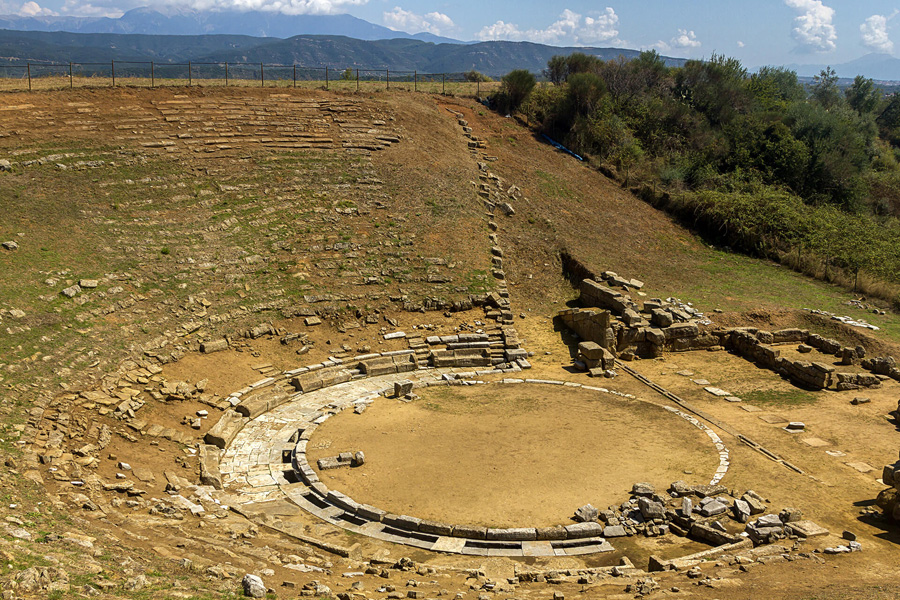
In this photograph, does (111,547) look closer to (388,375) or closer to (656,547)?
(656,547)

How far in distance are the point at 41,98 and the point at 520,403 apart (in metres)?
25.4

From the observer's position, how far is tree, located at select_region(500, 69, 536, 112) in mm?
45906

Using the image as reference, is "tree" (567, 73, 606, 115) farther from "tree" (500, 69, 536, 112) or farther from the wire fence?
the wire fence

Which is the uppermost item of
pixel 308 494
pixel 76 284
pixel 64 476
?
pixel 76 284

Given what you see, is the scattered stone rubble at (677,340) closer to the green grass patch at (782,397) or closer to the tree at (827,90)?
the green grass patch at (782,397)

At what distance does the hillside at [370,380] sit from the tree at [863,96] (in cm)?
4896

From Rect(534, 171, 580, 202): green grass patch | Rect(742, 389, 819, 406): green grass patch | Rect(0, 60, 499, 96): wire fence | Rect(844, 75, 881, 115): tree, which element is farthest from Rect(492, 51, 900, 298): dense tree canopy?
Rect(844, 75, 881, 115): tree

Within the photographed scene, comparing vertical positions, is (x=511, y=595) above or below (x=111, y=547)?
below

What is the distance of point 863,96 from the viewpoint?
7525 centimetres

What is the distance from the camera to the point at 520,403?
72.1 feet

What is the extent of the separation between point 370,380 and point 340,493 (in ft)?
24.4

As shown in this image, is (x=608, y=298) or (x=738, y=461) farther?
(x=608, y=298)

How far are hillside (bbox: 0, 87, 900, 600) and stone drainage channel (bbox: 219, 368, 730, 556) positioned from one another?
0.27 feet

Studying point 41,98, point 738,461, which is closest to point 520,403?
point 738,461
